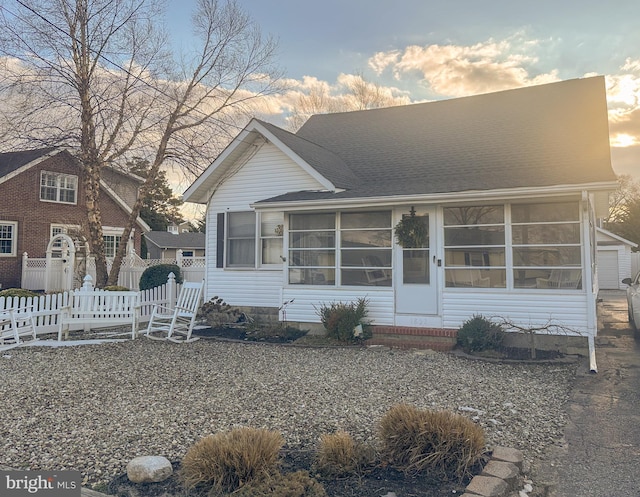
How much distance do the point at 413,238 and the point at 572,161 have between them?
3.27 metres

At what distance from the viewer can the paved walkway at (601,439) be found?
9.98 ft

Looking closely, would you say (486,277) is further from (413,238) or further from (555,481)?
(555,481)

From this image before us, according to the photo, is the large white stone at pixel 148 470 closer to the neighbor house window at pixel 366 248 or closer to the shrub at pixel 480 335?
the shrub at pixel 480 335

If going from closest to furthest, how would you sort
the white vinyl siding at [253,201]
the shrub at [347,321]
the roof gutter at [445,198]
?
1. the roof gutter at [445,198]
2. the shrub at [347,321]
3. the white vinyl siding at [253,201]

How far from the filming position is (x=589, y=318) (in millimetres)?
7160

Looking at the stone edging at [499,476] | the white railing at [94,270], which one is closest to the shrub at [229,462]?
the stone edging at [499,476]

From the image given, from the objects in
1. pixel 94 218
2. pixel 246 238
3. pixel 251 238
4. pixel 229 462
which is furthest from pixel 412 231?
pixel 94 218

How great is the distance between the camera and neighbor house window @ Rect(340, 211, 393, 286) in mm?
8817

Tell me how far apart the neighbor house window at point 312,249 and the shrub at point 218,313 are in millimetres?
1835

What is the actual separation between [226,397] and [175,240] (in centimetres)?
3598

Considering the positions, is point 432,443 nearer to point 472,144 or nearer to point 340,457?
point 340,457

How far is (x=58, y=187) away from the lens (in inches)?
845

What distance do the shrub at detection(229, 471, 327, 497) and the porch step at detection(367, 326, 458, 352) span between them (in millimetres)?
5351

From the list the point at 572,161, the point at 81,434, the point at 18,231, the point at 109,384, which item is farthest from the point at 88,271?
the point at 572,161
